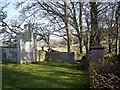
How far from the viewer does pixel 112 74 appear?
27.2ft

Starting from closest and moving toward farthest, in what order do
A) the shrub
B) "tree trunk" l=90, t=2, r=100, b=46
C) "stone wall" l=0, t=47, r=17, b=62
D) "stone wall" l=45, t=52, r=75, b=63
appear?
1. the shrub
2. "stone wall" l=0, t=47, r=17, b=62
3. "tree trunk" l=90, t=2, r=100, b=46
4. "stone wall" l=45, t=52, r=75, b=63

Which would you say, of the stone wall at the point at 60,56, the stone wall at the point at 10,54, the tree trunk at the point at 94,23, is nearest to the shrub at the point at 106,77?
the stone wall at the point at 10,54

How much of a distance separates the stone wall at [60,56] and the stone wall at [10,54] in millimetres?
4729

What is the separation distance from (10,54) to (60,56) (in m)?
6.33

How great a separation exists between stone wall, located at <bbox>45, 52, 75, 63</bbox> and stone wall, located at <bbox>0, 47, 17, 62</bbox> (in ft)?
15.5

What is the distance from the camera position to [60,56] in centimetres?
2709

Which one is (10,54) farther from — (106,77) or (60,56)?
(106,77)

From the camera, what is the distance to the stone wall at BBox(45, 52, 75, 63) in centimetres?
2669

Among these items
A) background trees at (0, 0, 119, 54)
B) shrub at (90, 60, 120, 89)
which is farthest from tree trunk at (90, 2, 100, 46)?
shrub at (90, 60, 120, 89)

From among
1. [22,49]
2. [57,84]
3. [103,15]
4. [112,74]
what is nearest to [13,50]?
[22,49]

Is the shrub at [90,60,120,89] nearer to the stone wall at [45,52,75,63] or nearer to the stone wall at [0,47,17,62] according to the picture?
the stone wall at [0,47,17,62]

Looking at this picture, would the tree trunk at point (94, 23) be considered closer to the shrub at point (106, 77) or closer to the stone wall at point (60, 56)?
the stone wall at point (60, 56)

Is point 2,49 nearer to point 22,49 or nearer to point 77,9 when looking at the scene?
point 22,49

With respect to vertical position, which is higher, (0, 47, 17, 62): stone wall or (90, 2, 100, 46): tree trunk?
(90, 2, 100, 46): tree trunk
